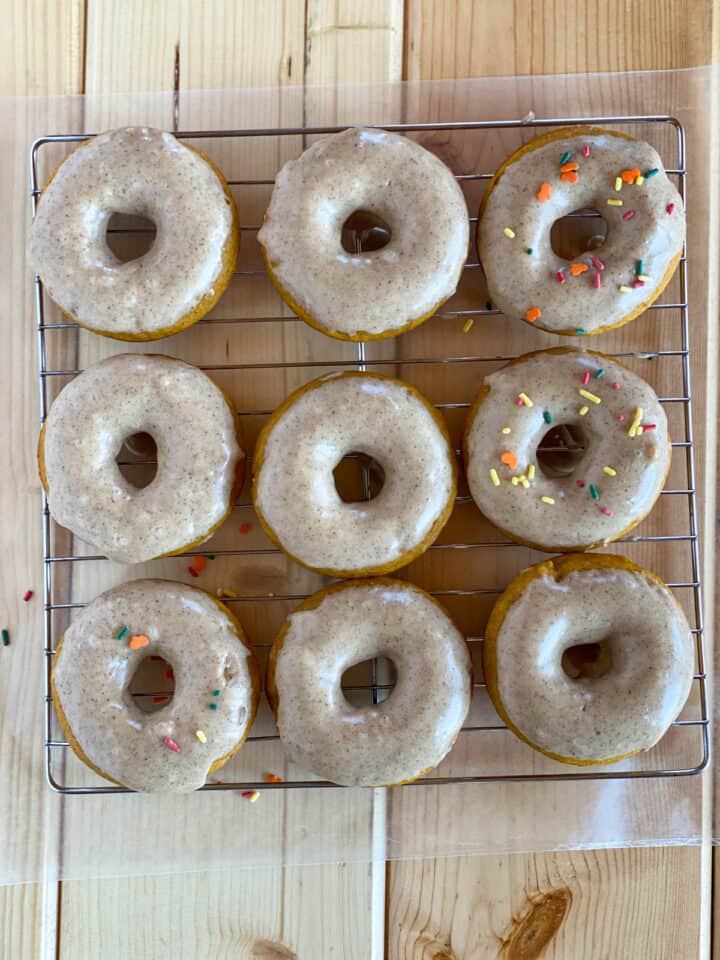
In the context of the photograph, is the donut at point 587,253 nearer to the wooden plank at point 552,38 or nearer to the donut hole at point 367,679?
the wooden plank at point 552,38

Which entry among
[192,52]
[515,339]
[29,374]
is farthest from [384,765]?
[192,52]

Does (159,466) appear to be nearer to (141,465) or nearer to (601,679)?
(141,465)

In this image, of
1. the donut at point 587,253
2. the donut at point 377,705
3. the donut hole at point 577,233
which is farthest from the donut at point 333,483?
the donut hole at point 577,233

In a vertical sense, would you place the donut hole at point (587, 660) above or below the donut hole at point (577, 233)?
below

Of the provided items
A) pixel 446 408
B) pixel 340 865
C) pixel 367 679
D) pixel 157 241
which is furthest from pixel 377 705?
pixel 157 241

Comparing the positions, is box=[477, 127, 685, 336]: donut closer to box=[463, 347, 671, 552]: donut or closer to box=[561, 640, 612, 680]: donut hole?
box=[463, 347, 671, 552]: donut

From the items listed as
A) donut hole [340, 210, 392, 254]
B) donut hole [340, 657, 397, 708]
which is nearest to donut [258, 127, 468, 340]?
donut hole [340, 210, 392, 254]

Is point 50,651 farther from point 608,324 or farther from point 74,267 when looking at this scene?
point 608,324
